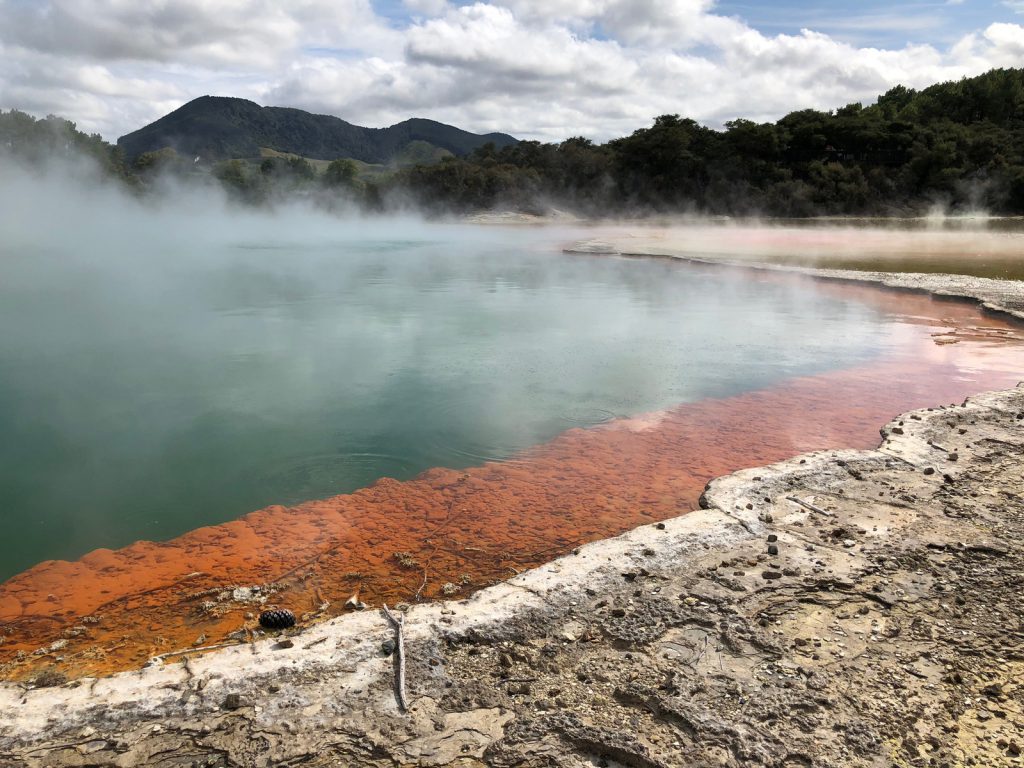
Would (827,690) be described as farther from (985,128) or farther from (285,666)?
(985,128)

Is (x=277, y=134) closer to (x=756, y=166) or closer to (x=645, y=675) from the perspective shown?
(x=756, y=166)

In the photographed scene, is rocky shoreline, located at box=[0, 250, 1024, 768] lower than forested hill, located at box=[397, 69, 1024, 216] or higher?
lower

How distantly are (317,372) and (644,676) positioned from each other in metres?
6.05

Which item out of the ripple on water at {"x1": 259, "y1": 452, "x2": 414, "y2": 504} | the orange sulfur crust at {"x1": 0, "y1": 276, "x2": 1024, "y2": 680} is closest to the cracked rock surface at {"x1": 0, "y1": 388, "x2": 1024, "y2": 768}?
the orange sulfur crust at {"x1": 0, "y1": 276, "x2": 1024, "y2": 680}

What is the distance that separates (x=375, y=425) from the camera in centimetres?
633

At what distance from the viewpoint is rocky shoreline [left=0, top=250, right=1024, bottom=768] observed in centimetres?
231

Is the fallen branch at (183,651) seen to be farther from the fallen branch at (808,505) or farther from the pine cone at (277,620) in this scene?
the fallen branch at (808,505)

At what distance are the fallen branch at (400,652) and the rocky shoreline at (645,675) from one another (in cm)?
2

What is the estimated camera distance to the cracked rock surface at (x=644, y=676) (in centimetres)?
231

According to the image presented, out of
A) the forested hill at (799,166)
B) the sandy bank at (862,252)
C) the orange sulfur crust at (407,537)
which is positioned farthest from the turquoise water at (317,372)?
the forested hill at (799,166)

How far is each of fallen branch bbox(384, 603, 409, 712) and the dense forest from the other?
40.7 meters

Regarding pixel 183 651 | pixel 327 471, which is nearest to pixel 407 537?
pixel 327 471

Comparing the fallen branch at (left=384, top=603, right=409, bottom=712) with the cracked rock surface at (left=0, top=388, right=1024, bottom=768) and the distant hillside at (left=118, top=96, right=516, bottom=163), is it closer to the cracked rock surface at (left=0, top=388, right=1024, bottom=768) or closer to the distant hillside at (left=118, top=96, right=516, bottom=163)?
the cracked rock surface at (left=0, top=388, right=1024, bottom=768)

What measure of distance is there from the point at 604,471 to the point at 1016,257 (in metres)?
19.5
